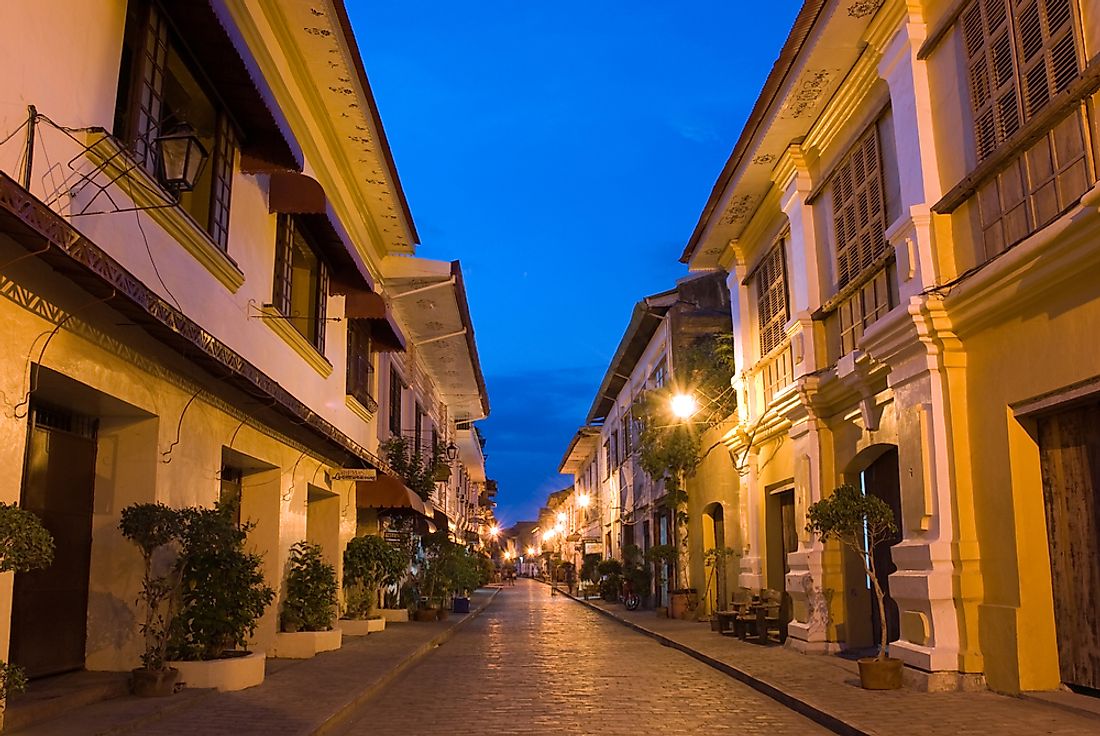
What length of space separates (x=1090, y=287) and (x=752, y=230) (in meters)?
10.1

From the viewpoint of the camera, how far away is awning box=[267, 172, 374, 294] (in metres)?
12.4

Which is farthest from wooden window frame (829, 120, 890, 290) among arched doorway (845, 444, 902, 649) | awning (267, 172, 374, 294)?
awning (267, 172, 374, 294)

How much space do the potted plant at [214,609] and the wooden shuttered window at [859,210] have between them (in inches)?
314

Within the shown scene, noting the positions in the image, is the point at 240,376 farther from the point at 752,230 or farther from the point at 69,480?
the point at 752,230

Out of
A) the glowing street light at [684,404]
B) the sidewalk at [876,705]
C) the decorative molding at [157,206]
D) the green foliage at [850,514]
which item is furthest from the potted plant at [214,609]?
the glowing street light at [684,404]

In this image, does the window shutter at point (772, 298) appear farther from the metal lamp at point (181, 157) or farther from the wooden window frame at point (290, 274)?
the metal lamp at point (181, 157)

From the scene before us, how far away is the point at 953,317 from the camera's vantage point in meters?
9.91

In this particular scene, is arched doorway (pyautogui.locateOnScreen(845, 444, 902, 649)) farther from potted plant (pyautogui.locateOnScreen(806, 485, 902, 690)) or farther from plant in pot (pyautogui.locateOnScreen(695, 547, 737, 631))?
plant in pot (pyautogui.locateOnScreen(695, 547, 737, 631))

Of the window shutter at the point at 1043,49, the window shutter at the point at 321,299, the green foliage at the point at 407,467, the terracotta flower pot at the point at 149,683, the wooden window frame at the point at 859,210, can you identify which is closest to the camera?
the window shutter at the point at 1043,49

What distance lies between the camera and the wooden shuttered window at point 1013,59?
27.2 feet

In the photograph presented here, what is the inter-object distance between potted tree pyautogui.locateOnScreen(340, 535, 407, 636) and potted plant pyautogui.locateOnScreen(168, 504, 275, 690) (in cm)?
794

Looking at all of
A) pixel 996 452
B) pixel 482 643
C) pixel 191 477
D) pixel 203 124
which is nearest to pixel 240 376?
pixel 191 477

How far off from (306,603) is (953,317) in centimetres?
934

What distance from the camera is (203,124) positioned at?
34.2 ft
